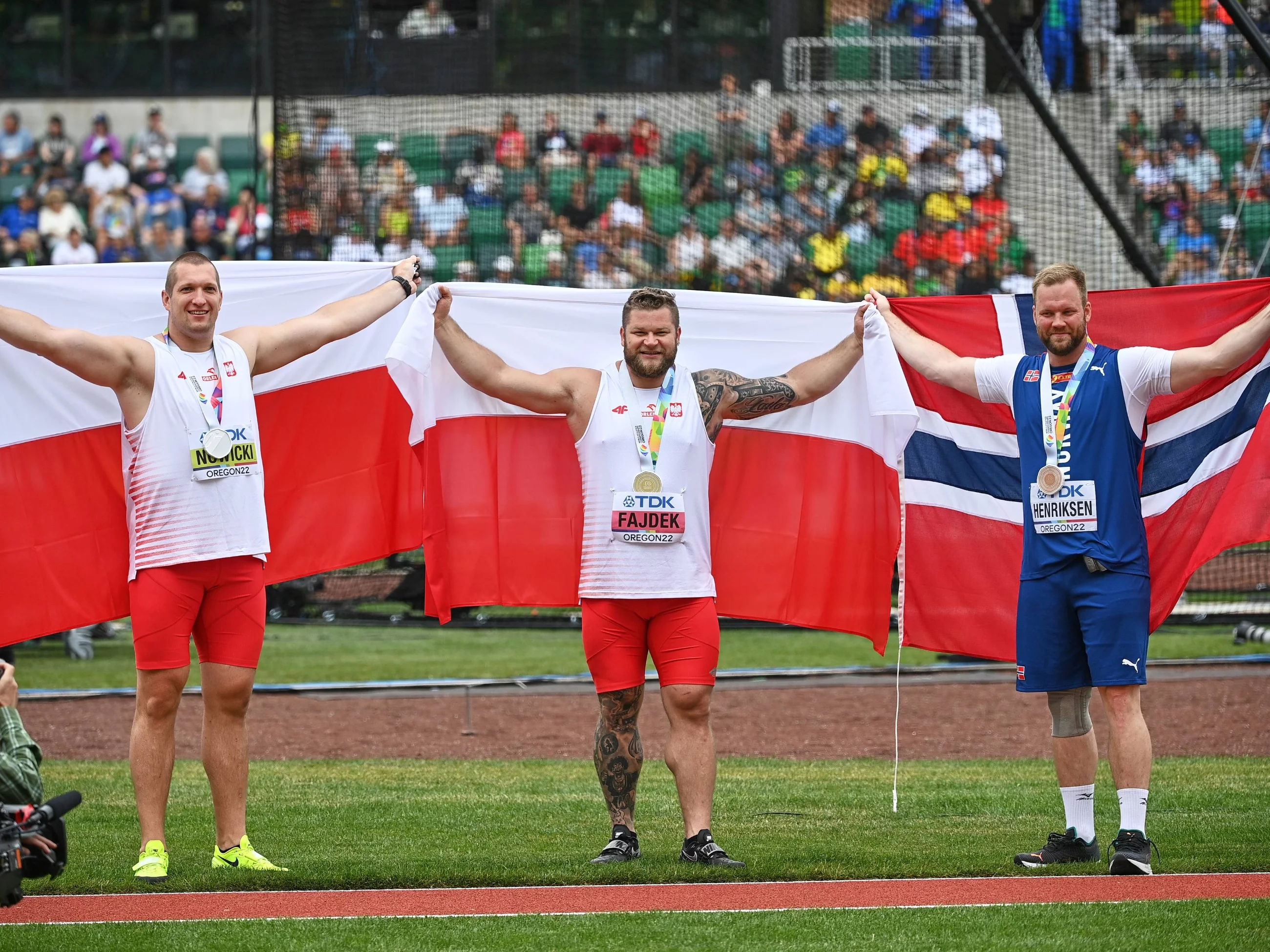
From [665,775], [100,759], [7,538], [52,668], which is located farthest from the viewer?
[52,668]

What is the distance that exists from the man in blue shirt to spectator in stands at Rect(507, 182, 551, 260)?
1215 centimetres

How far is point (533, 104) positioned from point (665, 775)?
36.8 ft

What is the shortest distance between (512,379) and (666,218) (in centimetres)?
1202

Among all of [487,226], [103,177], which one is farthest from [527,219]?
[103,177]

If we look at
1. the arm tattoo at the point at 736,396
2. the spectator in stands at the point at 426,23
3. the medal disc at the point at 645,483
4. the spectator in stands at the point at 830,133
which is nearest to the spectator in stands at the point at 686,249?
the spectator in stands at the point at 830,133

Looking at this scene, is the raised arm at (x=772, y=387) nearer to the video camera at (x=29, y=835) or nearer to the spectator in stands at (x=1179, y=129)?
the video camera at (x=29, y=835)

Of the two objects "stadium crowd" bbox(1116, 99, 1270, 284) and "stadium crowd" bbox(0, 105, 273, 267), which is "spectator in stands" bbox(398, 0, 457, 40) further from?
"stadium crowd" bbox(1116, 99, 1270, 284)

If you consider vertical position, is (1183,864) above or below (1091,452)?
below

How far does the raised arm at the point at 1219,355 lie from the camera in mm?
6762

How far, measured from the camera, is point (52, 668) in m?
15.8

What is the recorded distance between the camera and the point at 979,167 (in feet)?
63.5

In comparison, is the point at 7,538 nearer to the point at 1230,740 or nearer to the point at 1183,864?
the point at 1183,864

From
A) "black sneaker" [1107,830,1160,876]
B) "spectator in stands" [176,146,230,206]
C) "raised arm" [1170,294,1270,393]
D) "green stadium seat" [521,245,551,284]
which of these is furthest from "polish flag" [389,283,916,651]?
"spectator in stands" [176,146,230,206]

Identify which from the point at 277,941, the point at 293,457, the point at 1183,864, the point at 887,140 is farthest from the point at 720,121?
the point at 277,941
